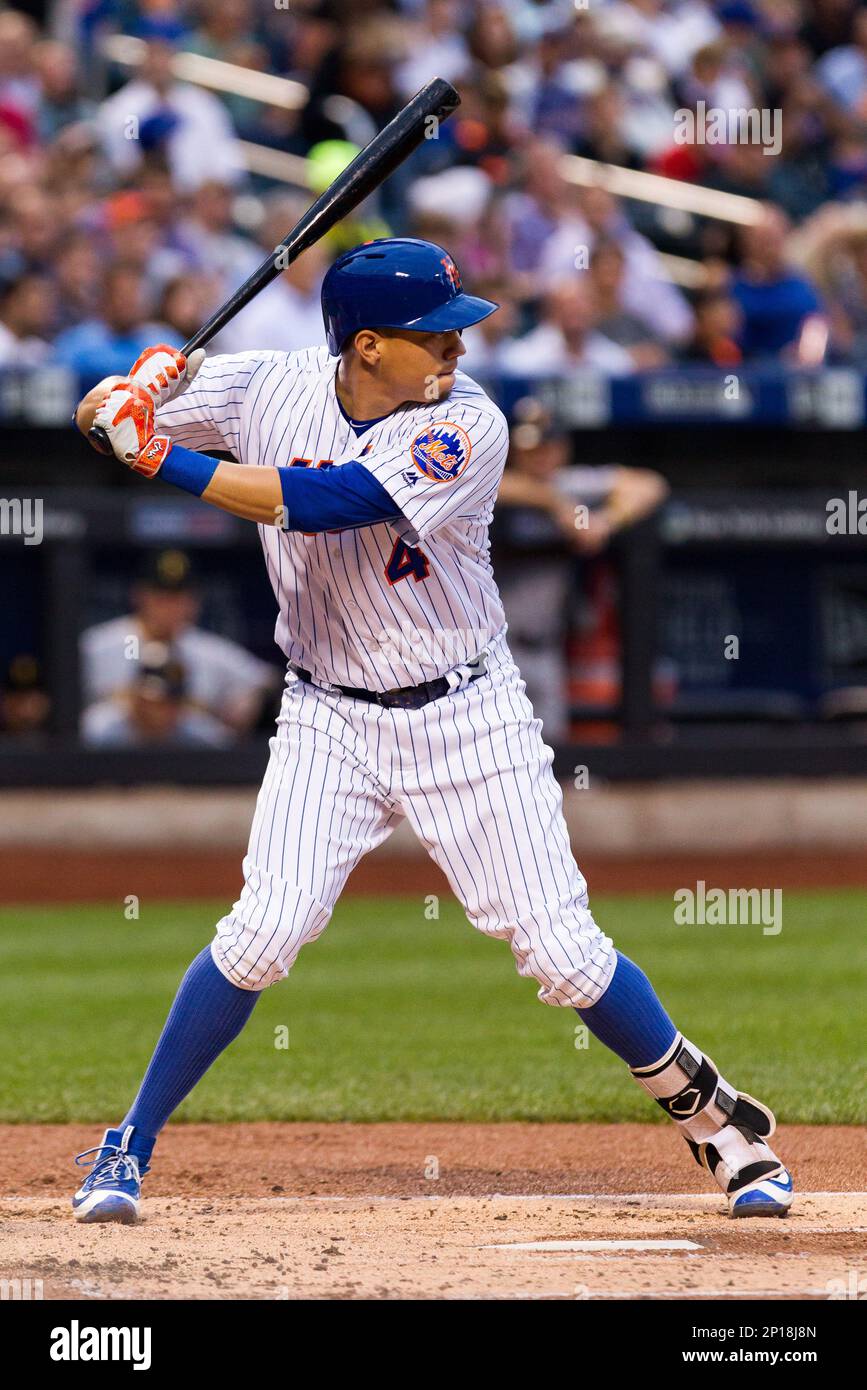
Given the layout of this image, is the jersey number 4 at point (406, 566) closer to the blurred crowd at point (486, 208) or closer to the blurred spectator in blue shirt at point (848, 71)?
the blurred crowd at point (486, 208)

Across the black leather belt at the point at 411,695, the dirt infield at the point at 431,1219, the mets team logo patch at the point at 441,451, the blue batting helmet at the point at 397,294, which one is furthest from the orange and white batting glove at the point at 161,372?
the dirt infield at the point at 431,1219

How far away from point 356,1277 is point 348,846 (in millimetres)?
844

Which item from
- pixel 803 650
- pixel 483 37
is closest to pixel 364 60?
pixel 483 37

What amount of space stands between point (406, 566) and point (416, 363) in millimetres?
372

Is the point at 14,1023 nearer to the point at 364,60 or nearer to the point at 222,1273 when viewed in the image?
the point at 222,1273

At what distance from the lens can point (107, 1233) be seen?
3436mm

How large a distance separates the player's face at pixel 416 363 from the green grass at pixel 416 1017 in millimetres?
1974

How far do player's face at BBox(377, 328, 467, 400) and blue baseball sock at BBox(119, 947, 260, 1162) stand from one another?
1107mm

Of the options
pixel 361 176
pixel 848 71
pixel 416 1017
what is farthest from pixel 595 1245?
pixel 848 71

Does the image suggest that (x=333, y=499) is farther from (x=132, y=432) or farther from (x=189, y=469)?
(x=132, y=432)

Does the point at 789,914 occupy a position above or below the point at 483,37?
below

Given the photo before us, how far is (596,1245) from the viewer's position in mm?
3363

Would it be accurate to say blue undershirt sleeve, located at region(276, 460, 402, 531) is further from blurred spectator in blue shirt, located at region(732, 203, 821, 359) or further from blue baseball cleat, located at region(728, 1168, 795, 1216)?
blurred spectator in blue shirt, located at region(732, 203, 821, 359)

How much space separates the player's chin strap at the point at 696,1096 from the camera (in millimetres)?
3691
